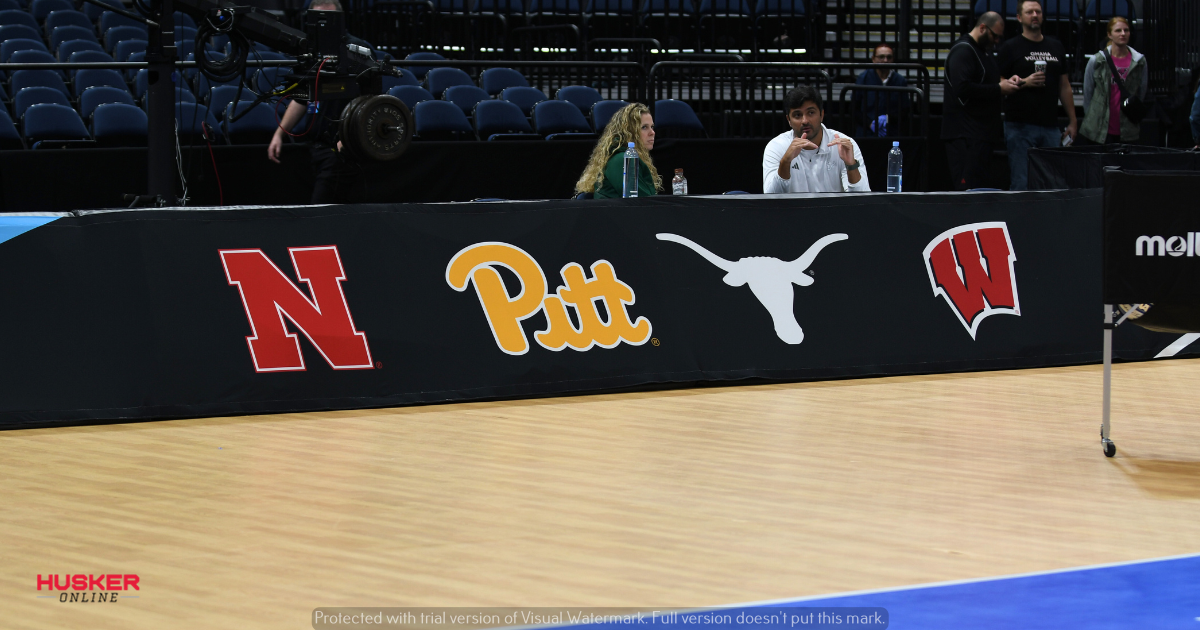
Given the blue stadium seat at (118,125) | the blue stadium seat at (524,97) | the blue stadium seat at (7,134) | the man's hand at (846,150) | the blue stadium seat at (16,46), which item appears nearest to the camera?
the man's hand at (846,150)

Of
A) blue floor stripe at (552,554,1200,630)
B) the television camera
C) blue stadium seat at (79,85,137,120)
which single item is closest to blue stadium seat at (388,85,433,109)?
blue stadium seat at (79,85,137,120)

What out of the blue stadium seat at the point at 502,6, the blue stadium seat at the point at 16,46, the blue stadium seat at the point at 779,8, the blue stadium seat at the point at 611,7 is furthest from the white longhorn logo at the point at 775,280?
the blue stadium seat at the point at 779,8

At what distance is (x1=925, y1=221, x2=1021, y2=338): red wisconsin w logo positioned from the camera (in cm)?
778

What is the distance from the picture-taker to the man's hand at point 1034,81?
36.1 ft

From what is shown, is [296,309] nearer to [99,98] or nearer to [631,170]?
[631,170]

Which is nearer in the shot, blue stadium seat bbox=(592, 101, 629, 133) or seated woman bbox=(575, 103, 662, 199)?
seated woman bbox=(575, 103, 662, 199)

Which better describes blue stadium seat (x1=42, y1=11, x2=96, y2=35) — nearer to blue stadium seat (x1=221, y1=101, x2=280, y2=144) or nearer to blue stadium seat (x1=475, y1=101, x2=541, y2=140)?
blue stadium seat (x1=221, y1=101, x2=280, y2=144)

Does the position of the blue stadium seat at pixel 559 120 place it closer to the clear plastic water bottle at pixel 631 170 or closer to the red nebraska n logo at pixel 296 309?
the clear plastic water bottle at pixel 631 170

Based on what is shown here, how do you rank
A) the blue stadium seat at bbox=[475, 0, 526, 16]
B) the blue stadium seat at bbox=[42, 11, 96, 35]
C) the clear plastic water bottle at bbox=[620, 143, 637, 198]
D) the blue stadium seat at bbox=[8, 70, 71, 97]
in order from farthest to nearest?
the blue stadium seat at bbox=[475, 0, 526, 16] < the blue stadium seat at bbox=[42, 11, 96, 35] < the blue stadium seat at bbox=[8, 70, 71, 97] < the clear plastic water bottle at bbox=[620, 143, 637, 198]

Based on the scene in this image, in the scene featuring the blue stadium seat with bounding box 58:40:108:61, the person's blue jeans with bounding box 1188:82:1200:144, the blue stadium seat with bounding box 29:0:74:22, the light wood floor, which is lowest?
the light wood floor

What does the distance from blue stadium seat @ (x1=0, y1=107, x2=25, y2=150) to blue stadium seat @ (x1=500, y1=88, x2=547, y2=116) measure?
4.36m

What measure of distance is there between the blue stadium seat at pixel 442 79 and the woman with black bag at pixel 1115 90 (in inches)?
238

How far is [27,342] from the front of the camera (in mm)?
6262

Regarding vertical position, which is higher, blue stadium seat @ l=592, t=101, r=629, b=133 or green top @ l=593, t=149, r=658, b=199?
blue stadium seat @ l=592, t=101, r=629, b=133
